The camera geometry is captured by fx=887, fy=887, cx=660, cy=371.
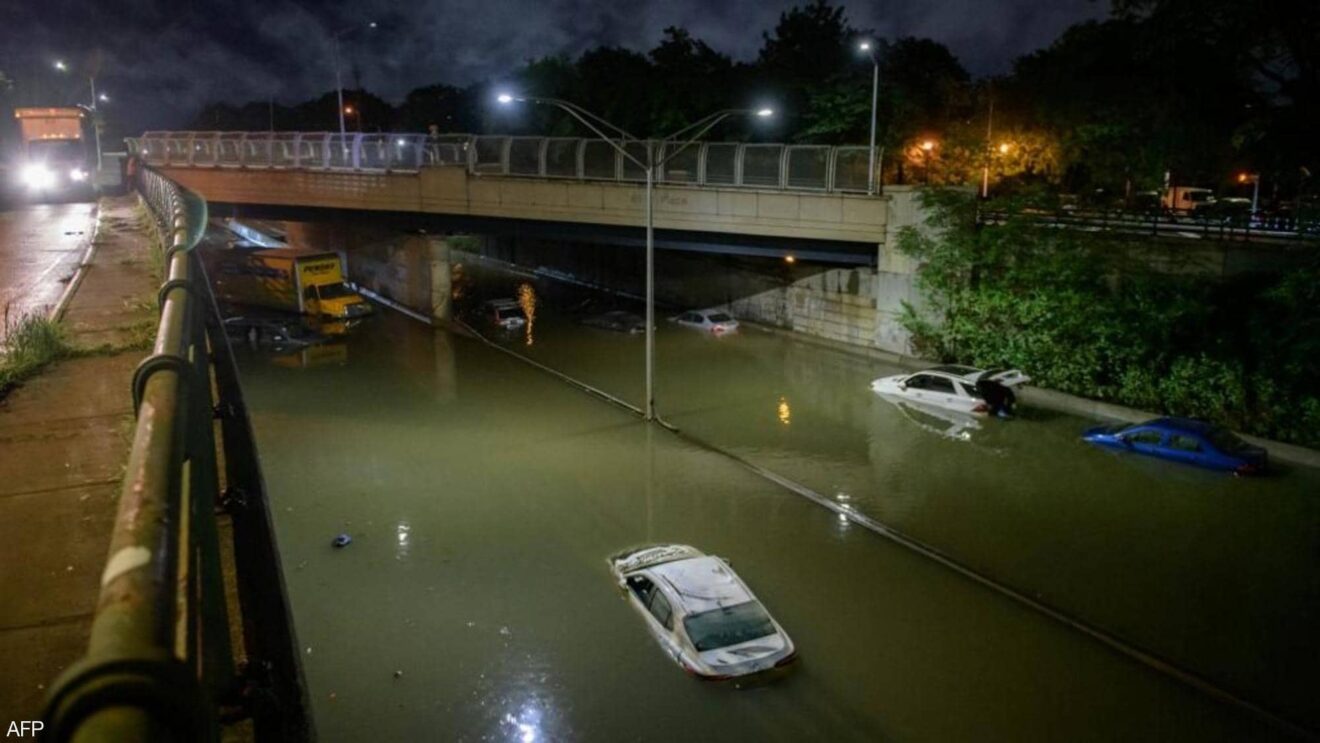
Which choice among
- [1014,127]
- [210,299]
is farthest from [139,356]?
[1014,127]

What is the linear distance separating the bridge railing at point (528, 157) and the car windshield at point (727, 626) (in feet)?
44.0

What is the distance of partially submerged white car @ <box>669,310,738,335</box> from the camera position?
38469 mm

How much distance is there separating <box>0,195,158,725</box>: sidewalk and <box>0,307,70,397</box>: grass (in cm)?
13

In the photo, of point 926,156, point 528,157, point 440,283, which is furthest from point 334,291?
point 926,156

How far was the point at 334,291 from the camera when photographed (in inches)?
1658

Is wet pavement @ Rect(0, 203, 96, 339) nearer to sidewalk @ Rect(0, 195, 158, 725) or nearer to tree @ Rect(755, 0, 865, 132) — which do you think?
sidewalk @ Rect(0, 195, 158, 725)

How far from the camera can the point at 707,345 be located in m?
36.3

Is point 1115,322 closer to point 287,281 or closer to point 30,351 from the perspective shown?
point 30,351

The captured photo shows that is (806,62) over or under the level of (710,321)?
over

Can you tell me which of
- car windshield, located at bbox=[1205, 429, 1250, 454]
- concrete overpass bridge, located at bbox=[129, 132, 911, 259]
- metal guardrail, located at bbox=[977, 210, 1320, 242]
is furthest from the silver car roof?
concrete overpass bridge, located at bbox=[129, 132, 911, 259]

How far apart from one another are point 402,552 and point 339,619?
264 centimetres

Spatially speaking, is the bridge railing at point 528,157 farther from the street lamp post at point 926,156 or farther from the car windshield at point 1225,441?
the car windshield at point 1225,441

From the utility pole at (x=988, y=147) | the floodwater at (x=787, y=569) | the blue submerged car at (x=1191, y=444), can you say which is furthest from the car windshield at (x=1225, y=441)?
the utility pole at (x=988, y=147)

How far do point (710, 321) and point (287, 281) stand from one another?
1975cm
